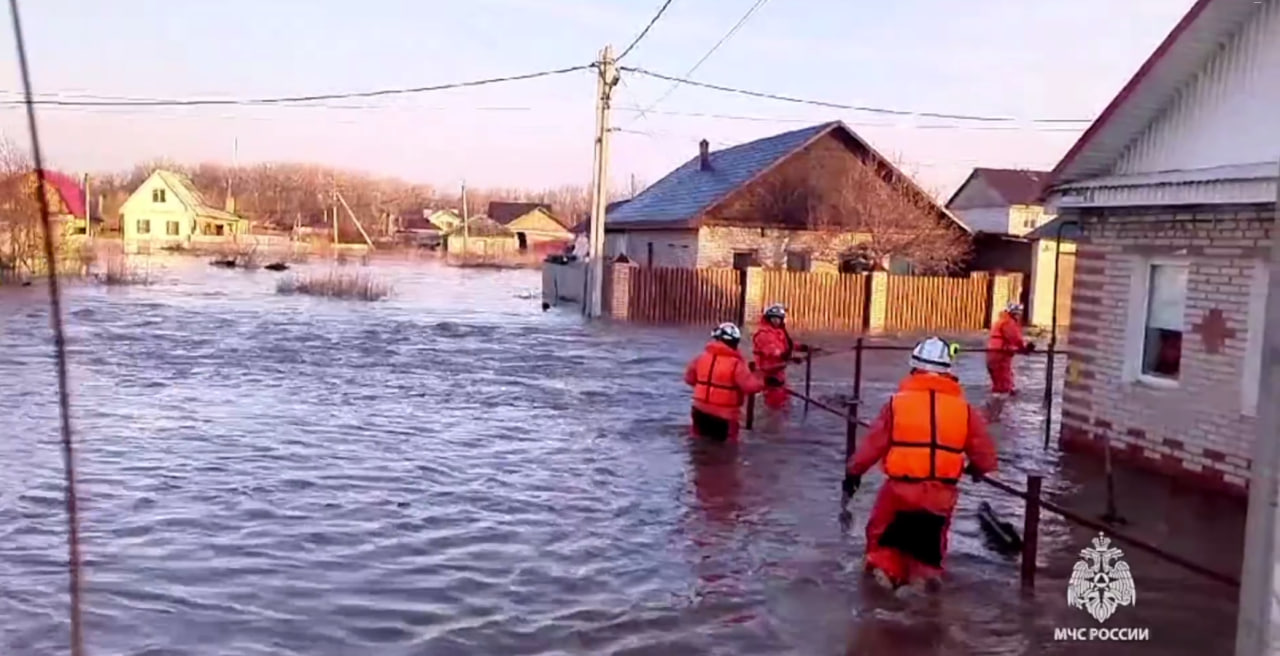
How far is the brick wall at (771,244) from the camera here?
32.5 m

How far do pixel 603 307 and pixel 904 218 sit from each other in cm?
880

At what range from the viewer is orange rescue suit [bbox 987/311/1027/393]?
1686 centimetres

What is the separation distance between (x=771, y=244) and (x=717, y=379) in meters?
22.5

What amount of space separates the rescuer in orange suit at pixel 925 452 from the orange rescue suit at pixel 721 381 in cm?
390

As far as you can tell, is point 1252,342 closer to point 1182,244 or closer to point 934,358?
point 1182,244

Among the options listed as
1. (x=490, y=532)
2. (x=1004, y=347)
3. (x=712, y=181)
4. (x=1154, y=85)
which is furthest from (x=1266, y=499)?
(x=712, y=181)

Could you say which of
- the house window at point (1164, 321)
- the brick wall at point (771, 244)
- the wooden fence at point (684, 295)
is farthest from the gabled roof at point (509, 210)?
the house window at point (1164, 321)

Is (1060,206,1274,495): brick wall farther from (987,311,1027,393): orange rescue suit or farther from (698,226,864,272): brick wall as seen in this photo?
(698,226,864,272): brick wall

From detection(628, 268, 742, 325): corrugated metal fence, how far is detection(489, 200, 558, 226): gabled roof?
8105 cm

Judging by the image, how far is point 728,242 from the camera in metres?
32.7

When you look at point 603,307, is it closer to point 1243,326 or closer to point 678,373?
point 678,373

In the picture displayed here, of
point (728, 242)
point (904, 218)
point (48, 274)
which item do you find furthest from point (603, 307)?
point (48, 274)

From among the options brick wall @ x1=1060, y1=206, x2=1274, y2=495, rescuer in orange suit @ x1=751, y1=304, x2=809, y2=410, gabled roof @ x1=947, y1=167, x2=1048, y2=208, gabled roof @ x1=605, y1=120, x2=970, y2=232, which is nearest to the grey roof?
gabled roof @ x1=605, y1=120, x2=970, y2=232

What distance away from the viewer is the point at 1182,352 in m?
10.3
